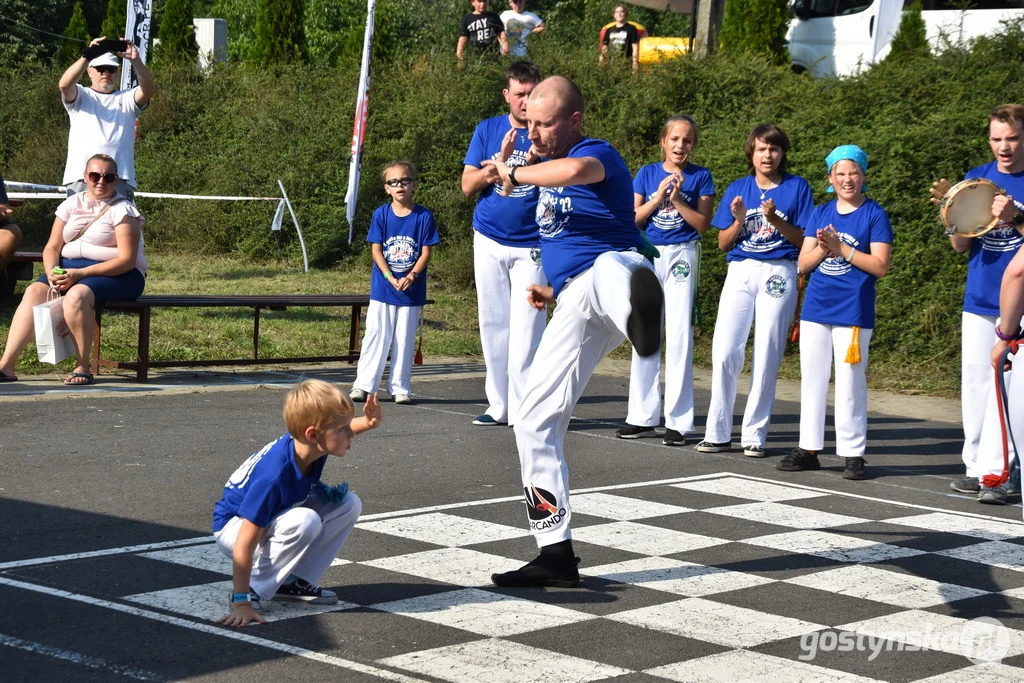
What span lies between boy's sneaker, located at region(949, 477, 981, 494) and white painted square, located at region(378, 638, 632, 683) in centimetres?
442

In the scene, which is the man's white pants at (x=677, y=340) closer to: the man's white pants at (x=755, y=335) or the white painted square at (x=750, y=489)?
the man's white pants at (x=755, y=335)

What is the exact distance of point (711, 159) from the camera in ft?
53.8

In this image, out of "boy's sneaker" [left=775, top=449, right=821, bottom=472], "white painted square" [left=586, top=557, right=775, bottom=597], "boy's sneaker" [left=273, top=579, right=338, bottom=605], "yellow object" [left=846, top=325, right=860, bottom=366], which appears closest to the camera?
"boy's sneaker" [left=273, top=579, right=338, bottom=605]

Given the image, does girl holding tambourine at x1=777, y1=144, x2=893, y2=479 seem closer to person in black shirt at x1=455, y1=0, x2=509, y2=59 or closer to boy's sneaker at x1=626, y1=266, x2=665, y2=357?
boy's sneaker at x1=626, y1=266, x2=665, y2=357

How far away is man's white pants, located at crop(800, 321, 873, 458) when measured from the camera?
895cm

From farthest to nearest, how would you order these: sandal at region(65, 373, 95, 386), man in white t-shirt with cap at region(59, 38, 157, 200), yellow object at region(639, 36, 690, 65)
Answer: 1. yellow object at region(639, 36, 690, 65)
2. man in white t-shirt with cap at region(59, 38, 157, 200)
3. sandal at region(65, 373, 95, 386)

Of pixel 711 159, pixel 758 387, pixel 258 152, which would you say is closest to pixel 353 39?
pixel 258 152

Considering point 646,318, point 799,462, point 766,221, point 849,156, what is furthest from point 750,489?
point 646,318

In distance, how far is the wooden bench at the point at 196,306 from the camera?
11.4 meters

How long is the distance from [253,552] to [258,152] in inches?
751

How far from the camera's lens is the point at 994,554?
269 inches

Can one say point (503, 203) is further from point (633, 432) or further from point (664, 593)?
point (664, 593)

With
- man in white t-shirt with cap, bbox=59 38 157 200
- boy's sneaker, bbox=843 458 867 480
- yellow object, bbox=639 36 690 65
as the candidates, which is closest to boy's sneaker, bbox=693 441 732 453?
boy's sneaker, bbox=843 458 867 480

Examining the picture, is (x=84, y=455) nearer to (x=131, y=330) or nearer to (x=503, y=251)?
(x=503, y=251)
